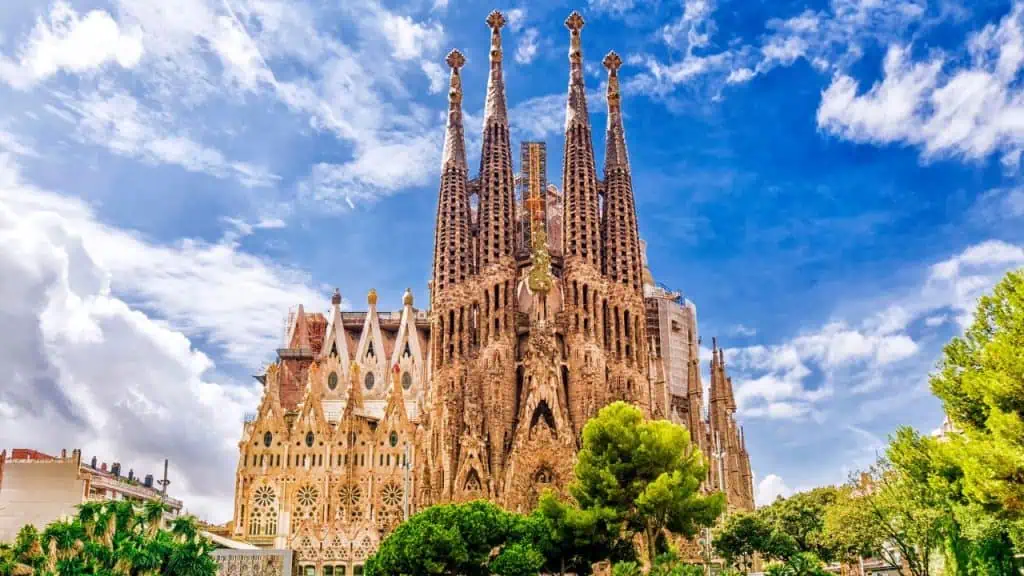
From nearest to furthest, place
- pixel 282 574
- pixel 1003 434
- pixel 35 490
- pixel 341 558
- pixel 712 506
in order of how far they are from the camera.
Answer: pixel 1003 434, pixel 282 574, pixel 712 506, pixel 35 490, pixel 341 558

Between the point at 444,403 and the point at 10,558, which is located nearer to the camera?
the point at 10,558

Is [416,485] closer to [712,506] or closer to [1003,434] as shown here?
[712,506]

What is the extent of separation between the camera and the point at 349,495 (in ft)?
156

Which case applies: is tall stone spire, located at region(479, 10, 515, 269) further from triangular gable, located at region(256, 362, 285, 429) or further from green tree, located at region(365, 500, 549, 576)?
green tree, located at region(365, 500, 549, 576)

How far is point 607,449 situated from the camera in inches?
1163

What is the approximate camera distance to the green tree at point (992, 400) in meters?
17.8

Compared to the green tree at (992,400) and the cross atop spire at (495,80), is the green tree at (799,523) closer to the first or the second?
the green tree at (992,400)

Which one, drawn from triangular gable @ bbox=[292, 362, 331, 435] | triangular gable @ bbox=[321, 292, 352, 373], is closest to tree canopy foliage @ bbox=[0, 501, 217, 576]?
triangular gable @ bbox=[292, 362, 331, 435]

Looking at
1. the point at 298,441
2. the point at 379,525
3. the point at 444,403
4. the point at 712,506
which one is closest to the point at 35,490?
the point at 298,441

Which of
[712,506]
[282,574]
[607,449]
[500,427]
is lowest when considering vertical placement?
[282,574]

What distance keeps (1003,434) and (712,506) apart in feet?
38.8

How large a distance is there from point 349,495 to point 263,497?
4.65 m

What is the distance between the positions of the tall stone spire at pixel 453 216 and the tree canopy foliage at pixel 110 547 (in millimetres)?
28018

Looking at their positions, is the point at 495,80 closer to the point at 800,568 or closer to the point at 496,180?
the point at 496,180
